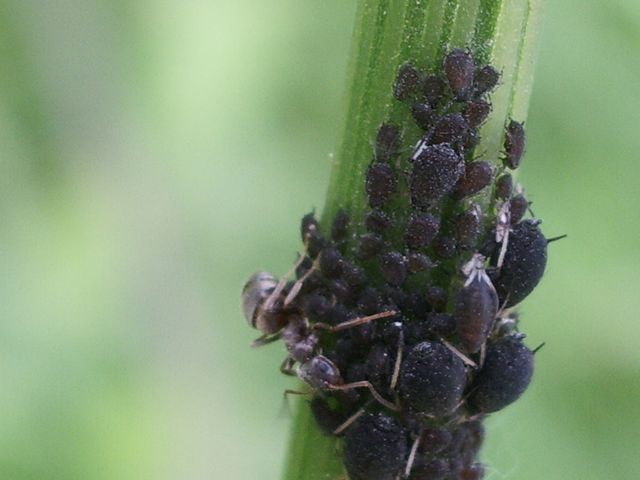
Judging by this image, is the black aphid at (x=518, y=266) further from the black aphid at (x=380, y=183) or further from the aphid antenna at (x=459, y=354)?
the black aphid at (x=380, y=183)

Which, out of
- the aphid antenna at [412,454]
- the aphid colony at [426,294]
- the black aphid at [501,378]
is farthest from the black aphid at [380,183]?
the aphid antenna at [412,454]

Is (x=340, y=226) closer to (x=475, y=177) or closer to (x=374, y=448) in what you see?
(x=475, y=177)

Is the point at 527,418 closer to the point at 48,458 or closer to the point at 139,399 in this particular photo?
the point at 139,399

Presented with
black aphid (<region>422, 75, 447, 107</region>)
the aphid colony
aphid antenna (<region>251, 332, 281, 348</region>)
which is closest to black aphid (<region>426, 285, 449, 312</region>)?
the aphid colony

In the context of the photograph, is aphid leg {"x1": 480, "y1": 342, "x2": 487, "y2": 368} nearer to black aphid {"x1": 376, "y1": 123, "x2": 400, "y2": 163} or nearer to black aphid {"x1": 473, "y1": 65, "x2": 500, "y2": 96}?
black aphid {"x1": 376, "y1": 123, "x2": 400, "y2": 163}

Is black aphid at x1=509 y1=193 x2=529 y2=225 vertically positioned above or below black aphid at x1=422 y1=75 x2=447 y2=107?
below

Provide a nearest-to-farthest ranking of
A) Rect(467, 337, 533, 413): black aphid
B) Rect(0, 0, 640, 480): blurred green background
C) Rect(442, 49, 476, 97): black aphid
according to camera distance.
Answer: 1. Rect(442, 49, 476, 97): black aphid
2. Rect(467, 337, 533, 413): black aphid
3. Rect(0, 0, 640, 480): blurred green background
